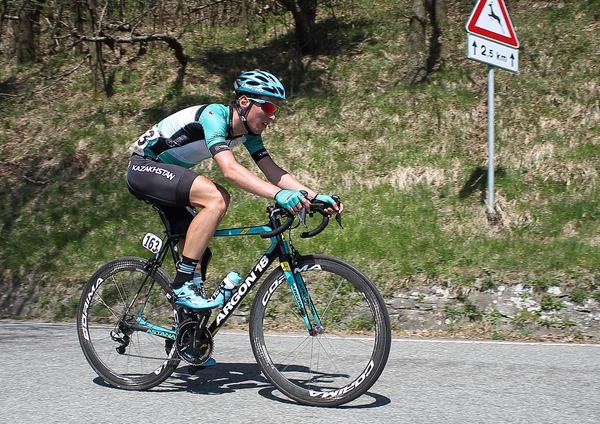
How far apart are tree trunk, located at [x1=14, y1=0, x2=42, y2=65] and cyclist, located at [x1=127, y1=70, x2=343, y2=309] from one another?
407 inches

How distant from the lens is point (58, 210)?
10133 mm

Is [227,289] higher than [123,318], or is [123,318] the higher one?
[227,289]

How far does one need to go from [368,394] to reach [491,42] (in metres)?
5.06

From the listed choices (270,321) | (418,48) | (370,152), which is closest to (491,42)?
(370,152)

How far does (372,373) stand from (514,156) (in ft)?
19.9

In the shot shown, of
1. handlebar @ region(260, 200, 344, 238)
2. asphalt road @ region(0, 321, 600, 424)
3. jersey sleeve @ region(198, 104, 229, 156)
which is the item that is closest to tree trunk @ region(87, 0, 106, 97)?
asphalt road @ region(0, 321, 600, 424)

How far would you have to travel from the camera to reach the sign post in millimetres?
8117

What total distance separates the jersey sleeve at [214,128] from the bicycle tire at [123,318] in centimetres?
105

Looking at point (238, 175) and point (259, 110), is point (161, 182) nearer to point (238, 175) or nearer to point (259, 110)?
point (238, 175)

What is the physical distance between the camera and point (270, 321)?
5.26 metres

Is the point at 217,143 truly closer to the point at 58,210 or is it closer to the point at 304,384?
the point at 304,384

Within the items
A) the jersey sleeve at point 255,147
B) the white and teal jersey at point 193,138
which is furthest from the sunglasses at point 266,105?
the jersey sleeve at point 255,147

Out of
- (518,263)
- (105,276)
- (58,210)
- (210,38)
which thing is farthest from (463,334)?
(210,38)

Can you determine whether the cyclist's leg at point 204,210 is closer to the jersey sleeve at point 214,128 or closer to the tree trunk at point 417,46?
the jersey sleeve at point 214,128
